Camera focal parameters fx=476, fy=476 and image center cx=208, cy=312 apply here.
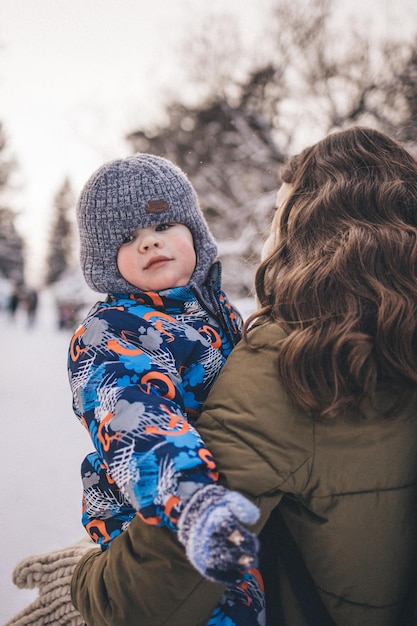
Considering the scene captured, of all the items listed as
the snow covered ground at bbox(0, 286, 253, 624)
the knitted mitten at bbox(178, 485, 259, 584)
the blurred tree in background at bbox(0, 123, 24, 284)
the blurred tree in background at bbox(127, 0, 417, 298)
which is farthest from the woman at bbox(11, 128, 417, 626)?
the blurred tree in background at bbox(0, 123, 24, 284)

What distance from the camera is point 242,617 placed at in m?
1.12

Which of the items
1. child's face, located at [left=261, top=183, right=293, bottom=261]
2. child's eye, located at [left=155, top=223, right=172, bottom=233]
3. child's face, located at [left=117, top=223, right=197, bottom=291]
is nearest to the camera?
child's face, located at [left=261, top=183, right=293, bottom=261]

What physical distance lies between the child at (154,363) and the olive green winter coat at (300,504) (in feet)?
0.29

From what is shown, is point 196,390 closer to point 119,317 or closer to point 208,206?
point 119,317

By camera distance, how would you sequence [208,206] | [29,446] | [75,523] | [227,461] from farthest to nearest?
[208,206]
[29,446]
[75,523]
[227,461]

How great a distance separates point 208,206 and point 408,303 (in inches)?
469

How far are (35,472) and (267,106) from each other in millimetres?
10547

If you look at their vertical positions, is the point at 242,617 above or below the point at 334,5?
below

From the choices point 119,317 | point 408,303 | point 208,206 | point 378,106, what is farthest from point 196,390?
point 208,206

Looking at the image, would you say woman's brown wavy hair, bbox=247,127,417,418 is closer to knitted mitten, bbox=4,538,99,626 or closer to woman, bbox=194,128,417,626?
woman, bbox=194,128,417,626

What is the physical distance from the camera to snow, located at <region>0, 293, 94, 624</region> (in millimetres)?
3062

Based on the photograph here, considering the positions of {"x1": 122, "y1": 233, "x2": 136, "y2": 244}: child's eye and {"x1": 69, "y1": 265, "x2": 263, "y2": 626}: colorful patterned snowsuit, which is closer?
{"x1": 69, "y1": 265, "x2": 263, "y2": 626}: colorful patterned snowsuit

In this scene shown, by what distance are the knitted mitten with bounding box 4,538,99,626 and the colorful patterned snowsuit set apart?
41 centimetres

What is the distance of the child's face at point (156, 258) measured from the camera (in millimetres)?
1521
